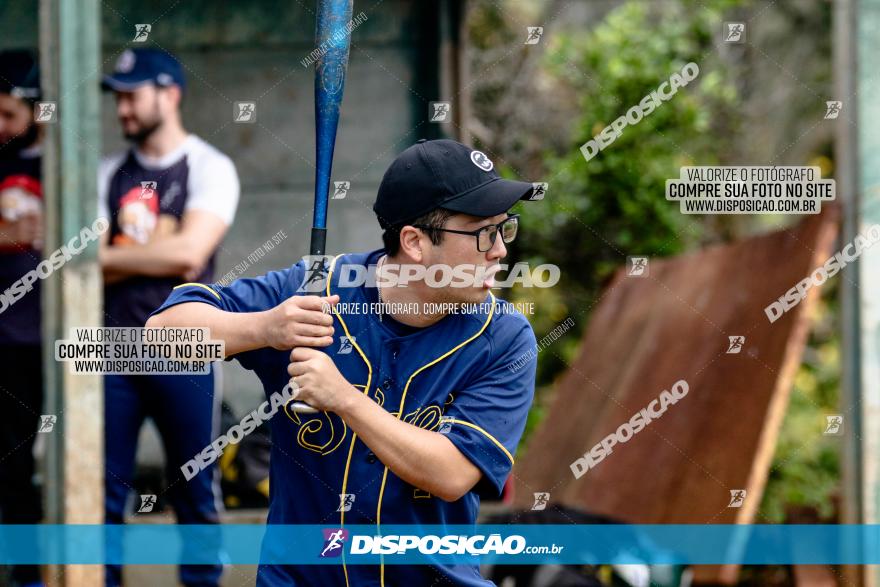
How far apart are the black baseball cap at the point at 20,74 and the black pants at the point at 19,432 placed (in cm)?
105

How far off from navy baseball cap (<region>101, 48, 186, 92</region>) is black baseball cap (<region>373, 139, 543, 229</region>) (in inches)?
83.8

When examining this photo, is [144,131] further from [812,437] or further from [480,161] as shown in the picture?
[812,437]

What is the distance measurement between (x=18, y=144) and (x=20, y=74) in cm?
35

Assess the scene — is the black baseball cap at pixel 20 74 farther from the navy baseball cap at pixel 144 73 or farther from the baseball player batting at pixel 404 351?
the baseball player batting at pixel 404 351

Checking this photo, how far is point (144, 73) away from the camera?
4500 mm

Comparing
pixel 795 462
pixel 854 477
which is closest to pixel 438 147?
pixel 854 477

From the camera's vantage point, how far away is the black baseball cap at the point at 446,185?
2650 millimetres

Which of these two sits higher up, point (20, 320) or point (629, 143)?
point (629, 143)

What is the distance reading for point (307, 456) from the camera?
274 centimetres

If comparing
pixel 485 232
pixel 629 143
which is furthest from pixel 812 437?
pixel 485 232

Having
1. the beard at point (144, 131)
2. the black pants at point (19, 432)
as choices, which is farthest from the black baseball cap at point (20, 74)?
the black pants at point (19, 432)

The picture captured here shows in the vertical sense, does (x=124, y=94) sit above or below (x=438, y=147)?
above

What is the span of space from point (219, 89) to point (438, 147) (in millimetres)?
3757

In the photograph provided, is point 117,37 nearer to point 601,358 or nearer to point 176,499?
point 176,499
